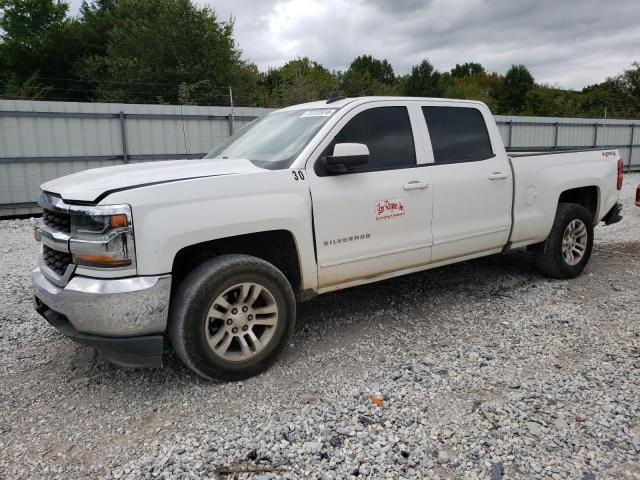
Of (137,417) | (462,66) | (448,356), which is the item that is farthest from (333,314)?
(462,66)

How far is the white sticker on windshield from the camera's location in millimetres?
3988

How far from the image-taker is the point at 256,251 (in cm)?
369

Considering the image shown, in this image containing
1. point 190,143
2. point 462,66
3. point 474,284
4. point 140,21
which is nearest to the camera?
point 474,284

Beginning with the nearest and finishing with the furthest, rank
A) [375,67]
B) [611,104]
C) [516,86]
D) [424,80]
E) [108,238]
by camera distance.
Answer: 1. [108,238]
2. [611,104]
3. [424,80]
4. [516,86]
5. [375,67]

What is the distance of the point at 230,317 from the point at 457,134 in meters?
2.72

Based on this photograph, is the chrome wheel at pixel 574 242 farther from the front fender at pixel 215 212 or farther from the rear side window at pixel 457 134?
the front fender at pixel 215 212

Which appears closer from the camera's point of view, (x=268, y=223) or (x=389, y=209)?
(x=268, y=223)

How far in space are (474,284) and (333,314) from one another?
178 cm

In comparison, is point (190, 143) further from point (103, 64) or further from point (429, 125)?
point (103, 64)

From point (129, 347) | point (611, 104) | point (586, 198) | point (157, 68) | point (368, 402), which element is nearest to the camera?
point (129, 347)

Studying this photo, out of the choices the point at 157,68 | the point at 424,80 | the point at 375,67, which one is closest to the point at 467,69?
the point at 375,67

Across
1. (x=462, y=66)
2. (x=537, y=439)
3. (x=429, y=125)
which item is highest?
(x=462, y=66)

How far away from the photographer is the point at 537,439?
8.95 ft

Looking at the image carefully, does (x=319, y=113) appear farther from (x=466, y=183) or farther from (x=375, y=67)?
(x=375, y=67)
